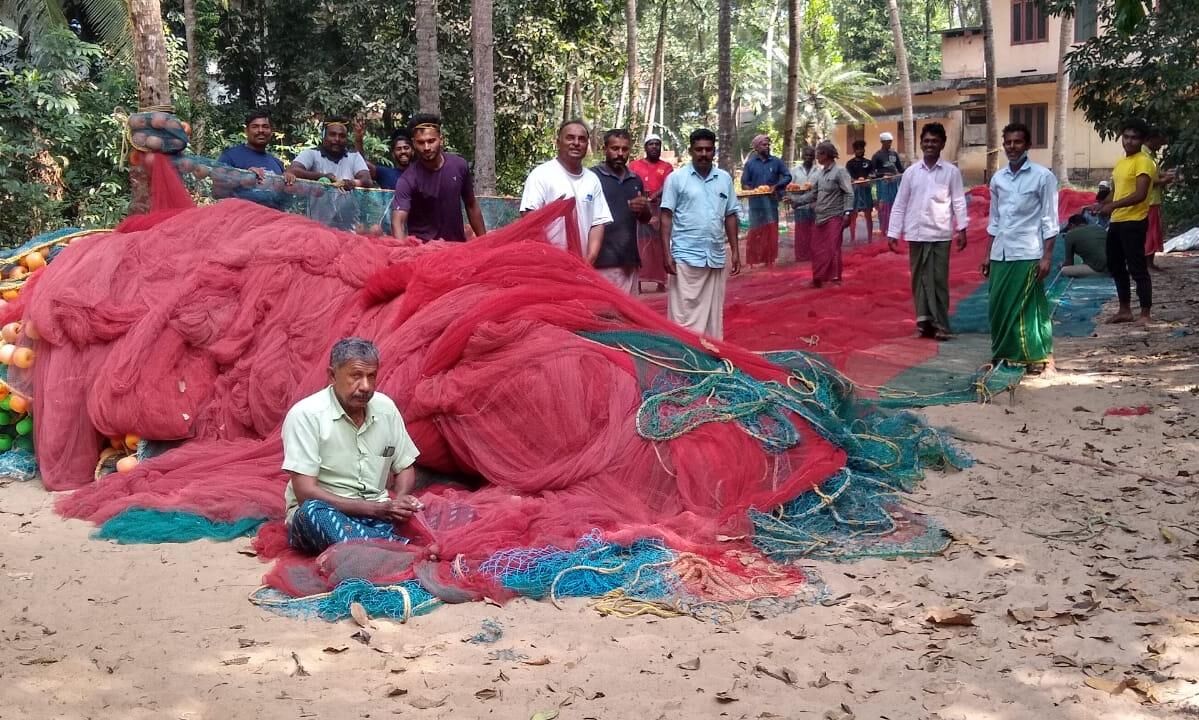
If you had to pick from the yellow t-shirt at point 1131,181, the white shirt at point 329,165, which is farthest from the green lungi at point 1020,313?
the white shirt at point 329,165

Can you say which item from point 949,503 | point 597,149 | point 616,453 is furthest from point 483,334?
point 597,149

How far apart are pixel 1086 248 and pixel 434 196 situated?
847cm

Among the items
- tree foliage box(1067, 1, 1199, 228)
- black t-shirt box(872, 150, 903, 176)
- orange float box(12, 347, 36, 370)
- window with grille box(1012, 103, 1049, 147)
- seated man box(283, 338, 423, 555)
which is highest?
window with grille box(1012, 103, 1049, 147)

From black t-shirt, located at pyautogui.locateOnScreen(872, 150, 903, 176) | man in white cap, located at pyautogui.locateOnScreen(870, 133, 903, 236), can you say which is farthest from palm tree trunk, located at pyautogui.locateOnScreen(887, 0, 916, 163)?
black t-shirt, located at pyautogui.locateOnScreen(872, 150, 903, 176)

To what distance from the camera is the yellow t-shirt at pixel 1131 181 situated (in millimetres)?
9531

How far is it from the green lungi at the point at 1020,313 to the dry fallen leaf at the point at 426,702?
574cm

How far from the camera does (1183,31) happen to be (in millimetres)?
11297

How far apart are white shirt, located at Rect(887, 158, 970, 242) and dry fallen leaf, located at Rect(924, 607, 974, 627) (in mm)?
5659

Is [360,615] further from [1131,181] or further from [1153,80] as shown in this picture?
[1153,80]

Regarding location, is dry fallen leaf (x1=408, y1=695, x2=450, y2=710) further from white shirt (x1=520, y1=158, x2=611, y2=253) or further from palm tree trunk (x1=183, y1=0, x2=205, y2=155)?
palm tree trunk (x1=183, y1=0, x2=205, y2=155)

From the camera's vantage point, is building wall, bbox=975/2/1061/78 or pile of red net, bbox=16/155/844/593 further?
building wall, bbox=975/2/1061/78

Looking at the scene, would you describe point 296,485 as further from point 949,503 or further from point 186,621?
point 949,503

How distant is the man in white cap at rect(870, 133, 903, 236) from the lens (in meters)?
15.4

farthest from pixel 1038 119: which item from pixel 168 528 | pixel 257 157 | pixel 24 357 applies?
pixel 168 528
